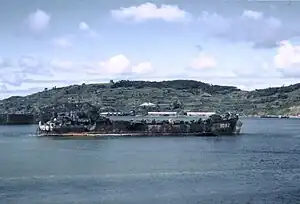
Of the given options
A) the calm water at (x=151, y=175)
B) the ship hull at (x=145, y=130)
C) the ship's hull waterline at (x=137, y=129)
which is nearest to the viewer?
the calm water at (x=151, y=175)

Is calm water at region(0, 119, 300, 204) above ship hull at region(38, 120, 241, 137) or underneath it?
underneath

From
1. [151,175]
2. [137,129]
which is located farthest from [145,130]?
[151,175]

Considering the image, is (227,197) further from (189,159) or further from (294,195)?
(189,159)

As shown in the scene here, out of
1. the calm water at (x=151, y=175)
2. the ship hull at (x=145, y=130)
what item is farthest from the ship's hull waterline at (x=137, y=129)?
the calm water at (x=151, y=175)

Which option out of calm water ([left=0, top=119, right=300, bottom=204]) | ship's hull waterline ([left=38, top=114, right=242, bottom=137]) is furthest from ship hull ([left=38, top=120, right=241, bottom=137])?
calm water ([left=0, top=119, right=300, bottom=204])

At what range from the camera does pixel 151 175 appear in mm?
57125

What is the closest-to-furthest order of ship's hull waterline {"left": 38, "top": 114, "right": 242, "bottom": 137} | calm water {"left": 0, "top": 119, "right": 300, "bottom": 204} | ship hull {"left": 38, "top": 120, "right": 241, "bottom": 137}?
calm water {"left": 0, "top": 119, "right": 300, "bottom": 204}
ship hull {"left": 38, "top": 120, "right": 241, "bottom": 137}
ship's hull waterline {"left": 38, "top": 114, "right": 242, "bottom": 137}

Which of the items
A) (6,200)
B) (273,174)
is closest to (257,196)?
(273,174)

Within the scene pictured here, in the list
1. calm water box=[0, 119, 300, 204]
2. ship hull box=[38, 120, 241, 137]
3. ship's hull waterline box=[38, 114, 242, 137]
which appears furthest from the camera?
ship's hull waterline box=[38, 114, 242, 137]

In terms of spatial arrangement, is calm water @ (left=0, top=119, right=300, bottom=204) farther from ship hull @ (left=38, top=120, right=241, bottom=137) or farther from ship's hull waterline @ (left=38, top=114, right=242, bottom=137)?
ship's hull waterline @ (left=38, top=114, right=242, bottom=137)

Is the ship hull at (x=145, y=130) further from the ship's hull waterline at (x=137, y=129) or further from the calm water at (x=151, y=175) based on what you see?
the calm water at (x=151, y=175)

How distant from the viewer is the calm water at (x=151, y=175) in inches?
1765

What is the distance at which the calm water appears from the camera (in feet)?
147

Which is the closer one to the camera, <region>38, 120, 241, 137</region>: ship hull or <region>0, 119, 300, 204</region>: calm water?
<region>0, 119, 300, 204</region>: calm water
